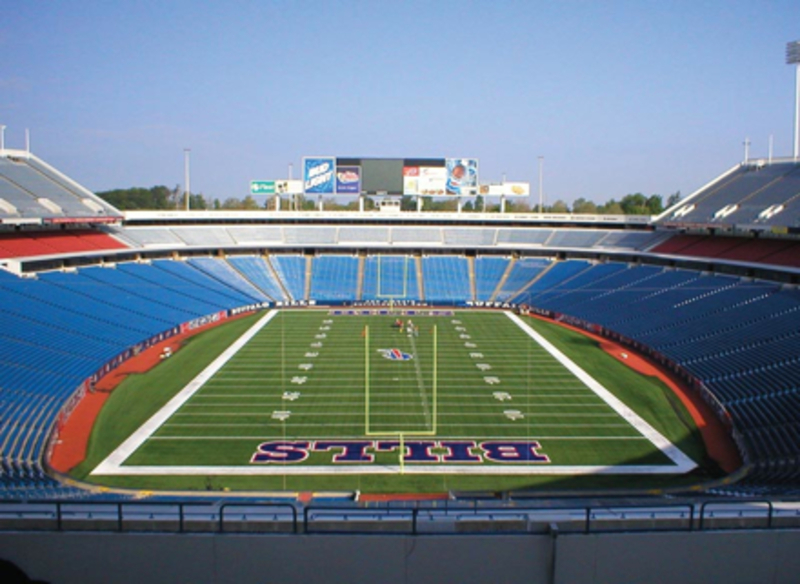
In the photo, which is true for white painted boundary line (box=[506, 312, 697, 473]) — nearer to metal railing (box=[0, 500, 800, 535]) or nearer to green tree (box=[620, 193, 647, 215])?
metal railing (box=[0, 500, 800, 535])

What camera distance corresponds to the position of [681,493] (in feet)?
45.3

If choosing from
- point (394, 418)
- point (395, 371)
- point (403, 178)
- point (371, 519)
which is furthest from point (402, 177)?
point (371, 519)

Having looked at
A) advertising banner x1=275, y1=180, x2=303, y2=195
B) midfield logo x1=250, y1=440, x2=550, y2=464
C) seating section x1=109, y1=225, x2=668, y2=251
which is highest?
advertising banner x1=275, y1=180, x2=303, y2=195

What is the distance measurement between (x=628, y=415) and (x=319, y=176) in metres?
33.1

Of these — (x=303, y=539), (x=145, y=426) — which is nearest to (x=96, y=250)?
(x=145, y=426)

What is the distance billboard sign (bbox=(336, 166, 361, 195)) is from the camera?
48.1 m

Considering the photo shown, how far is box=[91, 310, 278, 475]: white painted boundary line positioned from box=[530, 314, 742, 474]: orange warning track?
570 inches

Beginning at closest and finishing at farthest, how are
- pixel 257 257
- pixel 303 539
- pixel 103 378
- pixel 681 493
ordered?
pixel 303 539
pixel 681 493
pixel 103 378
pixel 257 257

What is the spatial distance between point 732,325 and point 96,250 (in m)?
31.4

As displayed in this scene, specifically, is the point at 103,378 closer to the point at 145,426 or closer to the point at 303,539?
the point at 145,426

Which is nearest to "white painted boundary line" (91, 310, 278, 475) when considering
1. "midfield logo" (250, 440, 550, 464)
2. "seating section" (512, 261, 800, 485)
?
"midfield logo" (250, 440, 550, 464)

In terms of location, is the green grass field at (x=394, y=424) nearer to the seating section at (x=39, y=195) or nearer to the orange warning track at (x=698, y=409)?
the orange warning track at (x=698, y=409)

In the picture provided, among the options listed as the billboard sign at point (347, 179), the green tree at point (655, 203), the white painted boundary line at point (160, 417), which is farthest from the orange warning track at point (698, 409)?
the green tree at point (655, 203)

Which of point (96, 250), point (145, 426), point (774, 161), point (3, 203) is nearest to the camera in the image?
point (145, 426)
